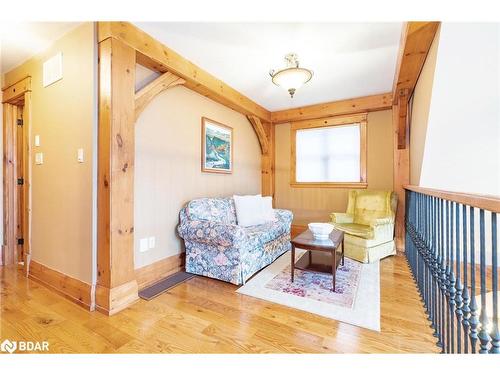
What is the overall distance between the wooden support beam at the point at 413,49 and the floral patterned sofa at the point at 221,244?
213cm

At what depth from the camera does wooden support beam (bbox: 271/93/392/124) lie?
11.9ft

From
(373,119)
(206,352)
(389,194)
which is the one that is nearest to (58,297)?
(206,352)

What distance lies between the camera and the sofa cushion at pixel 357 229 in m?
2.93

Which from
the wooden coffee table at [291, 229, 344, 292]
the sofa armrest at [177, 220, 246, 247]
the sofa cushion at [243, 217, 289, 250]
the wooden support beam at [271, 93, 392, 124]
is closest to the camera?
the wooden coffee table at [291, 229, 344, 292]

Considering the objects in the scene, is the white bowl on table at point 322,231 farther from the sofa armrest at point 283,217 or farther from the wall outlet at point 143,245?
the wall outlet at point 143,245

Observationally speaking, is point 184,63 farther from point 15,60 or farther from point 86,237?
point 86,237

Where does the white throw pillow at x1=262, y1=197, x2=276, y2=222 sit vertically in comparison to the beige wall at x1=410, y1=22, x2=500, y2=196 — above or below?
below

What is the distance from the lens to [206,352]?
1418mm

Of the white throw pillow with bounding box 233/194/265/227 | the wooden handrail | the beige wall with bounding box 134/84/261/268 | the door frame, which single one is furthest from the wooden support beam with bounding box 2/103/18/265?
the wooden handrail

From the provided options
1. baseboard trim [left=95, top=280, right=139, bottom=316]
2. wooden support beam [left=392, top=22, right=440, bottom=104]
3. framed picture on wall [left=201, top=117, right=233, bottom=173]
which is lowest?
baseboard trim [left=95, top=280, right=139, bottom=316]

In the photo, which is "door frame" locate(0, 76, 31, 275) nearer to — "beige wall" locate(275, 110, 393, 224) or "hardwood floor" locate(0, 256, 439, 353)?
"hardwood floor" locate(0, 256, 439, 353)
